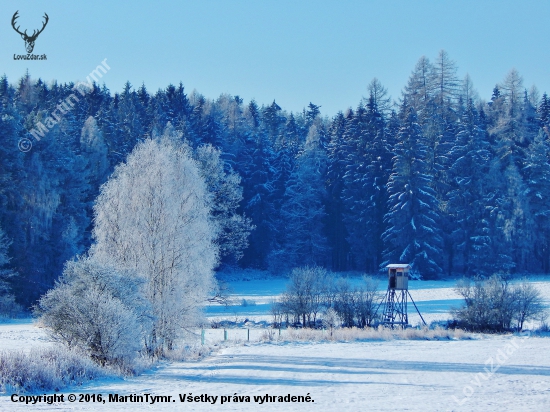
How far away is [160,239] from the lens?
23688 mm

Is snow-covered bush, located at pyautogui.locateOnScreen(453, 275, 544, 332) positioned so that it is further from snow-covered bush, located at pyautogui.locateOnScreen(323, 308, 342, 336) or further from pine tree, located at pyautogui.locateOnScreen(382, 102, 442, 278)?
pine tree, located at pyautogui.locateOnScreen(382, 102, 442, 278)

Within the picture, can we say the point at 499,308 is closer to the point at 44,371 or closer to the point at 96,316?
the point at 96,316

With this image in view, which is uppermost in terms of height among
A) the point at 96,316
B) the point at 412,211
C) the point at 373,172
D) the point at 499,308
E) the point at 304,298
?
the point at 373,172

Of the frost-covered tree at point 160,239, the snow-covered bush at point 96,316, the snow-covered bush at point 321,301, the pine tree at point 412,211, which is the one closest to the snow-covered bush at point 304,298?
the snow-covered bush at point 321,301

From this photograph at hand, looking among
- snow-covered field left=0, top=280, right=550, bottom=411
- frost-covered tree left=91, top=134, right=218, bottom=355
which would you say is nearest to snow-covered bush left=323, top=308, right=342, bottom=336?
snow-covered field left=0, top=280, right=550, bottom=411

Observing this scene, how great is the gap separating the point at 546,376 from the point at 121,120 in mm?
49991

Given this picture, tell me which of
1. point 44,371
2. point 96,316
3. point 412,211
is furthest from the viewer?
point 412,211

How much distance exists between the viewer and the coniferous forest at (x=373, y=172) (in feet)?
177

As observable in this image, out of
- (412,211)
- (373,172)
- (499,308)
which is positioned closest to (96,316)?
(499,308)

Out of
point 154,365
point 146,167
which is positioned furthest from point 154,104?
point 154,365

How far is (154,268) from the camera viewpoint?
23.3 metres

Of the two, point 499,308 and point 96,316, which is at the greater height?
point 96,316

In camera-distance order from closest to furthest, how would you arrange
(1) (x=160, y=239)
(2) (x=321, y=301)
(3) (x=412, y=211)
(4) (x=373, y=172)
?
(1) (x=160, y=239) → (2) (x=321, y=301) → (3) (x=412, y=211) → (4) (x=373, y=172)

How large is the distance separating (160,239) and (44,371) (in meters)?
9.70
